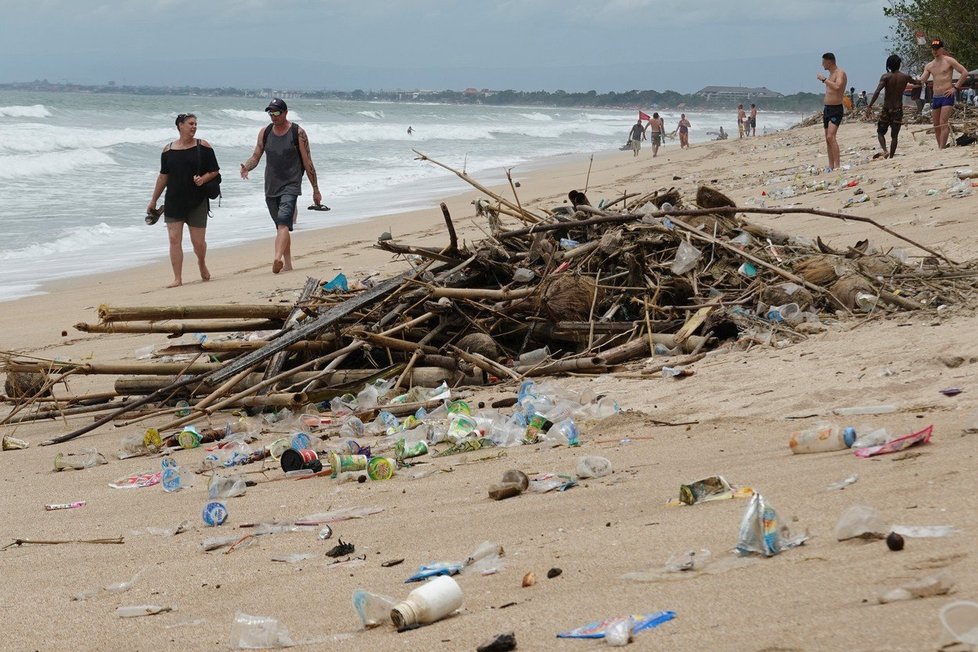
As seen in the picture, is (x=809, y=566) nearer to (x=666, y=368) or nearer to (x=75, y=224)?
(x=666, y=368)

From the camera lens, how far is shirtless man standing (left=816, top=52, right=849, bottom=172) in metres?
13.0

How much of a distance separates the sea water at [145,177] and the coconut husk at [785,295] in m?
5.71

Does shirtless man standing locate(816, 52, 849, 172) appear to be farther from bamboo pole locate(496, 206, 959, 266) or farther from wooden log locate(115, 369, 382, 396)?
wooden log locate(115, 369, 382, 396)

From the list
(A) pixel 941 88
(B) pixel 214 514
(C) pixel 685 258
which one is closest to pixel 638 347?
(C) pixel 685 258

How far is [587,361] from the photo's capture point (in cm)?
521

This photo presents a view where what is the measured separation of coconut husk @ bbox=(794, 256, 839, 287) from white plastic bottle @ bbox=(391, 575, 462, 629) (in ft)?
12.4

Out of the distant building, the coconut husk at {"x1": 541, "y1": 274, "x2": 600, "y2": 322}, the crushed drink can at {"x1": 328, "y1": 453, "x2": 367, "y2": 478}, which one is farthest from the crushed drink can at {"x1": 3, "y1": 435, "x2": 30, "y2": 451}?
the distant building

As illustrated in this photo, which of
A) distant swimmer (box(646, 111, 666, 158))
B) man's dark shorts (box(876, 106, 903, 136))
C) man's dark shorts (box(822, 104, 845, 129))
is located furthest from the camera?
distant swimmer (box(646, 111, 666, 158))

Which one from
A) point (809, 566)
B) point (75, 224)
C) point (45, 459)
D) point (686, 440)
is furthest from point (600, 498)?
point (75, 224)

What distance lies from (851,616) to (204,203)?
28.3 feet

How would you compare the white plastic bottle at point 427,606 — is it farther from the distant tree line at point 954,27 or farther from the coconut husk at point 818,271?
the distant tree line at point 954,27

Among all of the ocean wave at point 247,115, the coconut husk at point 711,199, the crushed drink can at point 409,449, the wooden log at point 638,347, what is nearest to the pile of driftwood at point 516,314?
the wooden log at point 638,347

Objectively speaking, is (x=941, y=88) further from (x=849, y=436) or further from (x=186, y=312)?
(x=849, y=436)

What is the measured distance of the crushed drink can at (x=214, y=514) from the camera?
358 cm
